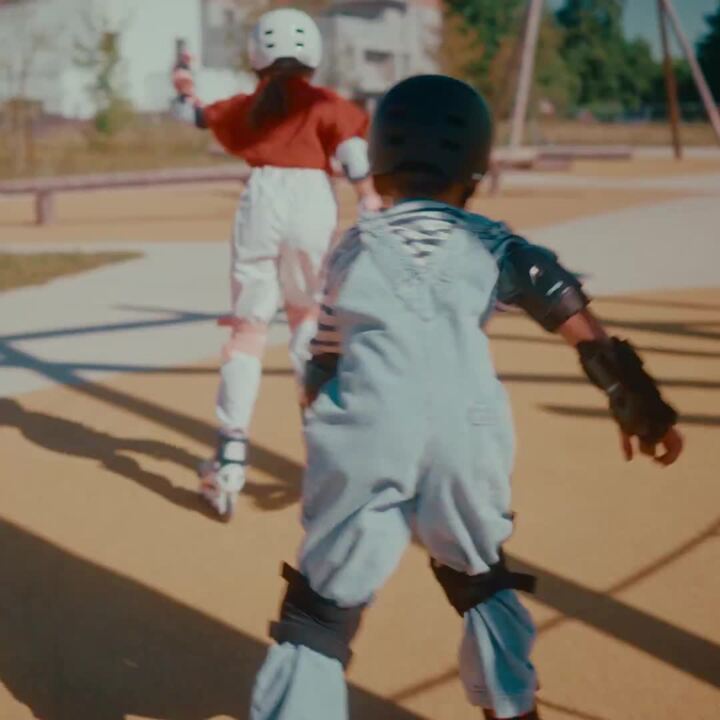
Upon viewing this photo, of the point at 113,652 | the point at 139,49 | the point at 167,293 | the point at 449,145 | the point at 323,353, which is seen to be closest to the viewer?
the point at 449,145

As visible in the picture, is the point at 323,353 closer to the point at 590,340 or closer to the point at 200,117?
the point at 590,340

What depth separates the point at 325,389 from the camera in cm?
235

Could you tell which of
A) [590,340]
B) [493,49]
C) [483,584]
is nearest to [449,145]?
[590,340]

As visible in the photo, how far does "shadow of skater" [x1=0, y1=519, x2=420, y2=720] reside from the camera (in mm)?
2854

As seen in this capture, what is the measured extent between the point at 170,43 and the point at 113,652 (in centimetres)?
5258

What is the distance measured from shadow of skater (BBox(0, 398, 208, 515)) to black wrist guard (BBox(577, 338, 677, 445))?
225cm

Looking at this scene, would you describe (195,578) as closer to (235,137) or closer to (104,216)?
(235,137)

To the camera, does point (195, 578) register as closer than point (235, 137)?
Yes

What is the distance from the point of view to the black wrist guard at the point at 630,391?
2285 mm

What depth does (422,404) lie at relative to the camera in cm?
223

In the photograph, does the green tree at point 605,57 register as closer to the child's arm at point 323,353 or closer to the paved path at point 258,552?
the paved path at point 258,552

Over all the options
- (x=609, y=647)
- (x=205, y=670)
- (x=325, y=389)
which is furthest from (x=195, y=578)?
(x=325, y=389)

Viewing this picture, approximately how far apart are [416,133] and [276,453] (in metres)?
2.82

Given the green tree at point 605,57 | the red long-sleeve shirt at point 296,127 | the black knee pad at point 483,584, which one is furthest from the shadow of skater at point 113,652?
the green tree at point 605,57
